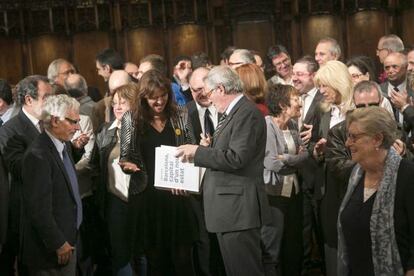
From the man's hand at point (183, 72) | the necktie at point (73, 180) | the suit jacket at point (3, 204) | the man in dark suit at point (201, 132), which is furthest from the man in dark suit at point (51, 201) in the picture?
the man's hand at point (183, 72)

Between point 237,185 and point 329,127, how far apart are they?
1074 mm

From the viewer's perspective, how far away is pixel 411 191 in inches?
137

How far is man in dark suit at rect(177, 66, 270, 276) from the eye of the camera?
468 centimetres

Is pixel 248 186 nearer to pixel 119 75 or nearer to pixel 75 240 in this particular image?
pixel 75 240

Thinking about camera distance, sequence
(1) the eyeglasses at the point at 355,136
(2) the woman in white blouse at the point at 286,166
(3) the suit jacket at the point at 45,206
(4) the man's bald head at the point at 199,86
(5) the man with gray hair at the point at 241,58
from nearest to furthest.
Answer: (1) the eyeglasses at the point at 355,136 → (3) the suit jacket at the point at 45,206 → (2) the woman in white blouse at the point at 286,166 → (4) the man's bald head at the point at 199,86 → (5) the man with gray hair at the point at 241,58

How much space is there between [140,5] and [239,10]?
1.60 m

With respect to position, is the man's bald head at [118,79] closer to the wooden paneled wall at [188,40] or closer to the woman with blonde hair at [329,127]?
the woman with blonde hair at [329,127]

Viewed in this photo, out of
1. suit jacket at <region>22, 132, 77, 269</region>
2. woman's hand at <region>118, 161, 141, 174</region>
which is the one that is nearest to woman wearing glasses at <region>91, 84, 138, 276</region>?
woman's hand at <region>118, 161, 141, 174</region>

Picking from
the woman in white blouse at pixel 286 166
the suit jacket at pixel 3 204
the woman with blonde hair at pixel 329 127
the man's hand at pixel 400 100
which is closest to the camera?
the suit jacket at pixel 3 204

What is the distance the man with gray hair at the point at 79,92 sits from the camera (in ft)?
21.2

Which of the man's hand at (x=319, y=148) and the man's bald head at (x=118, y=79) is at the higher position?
the man's bald head at (x=118, y=79)

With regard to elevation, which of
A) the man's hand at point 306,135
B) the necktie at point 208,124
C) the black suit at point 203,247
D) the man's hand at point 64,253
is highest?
the necktie at point 208,124

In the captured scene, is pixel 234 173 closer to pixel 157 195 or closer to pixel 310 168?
pixel 157 195

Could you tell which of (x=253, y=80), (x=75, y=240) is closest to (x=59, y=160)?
(x=75, y=240)
